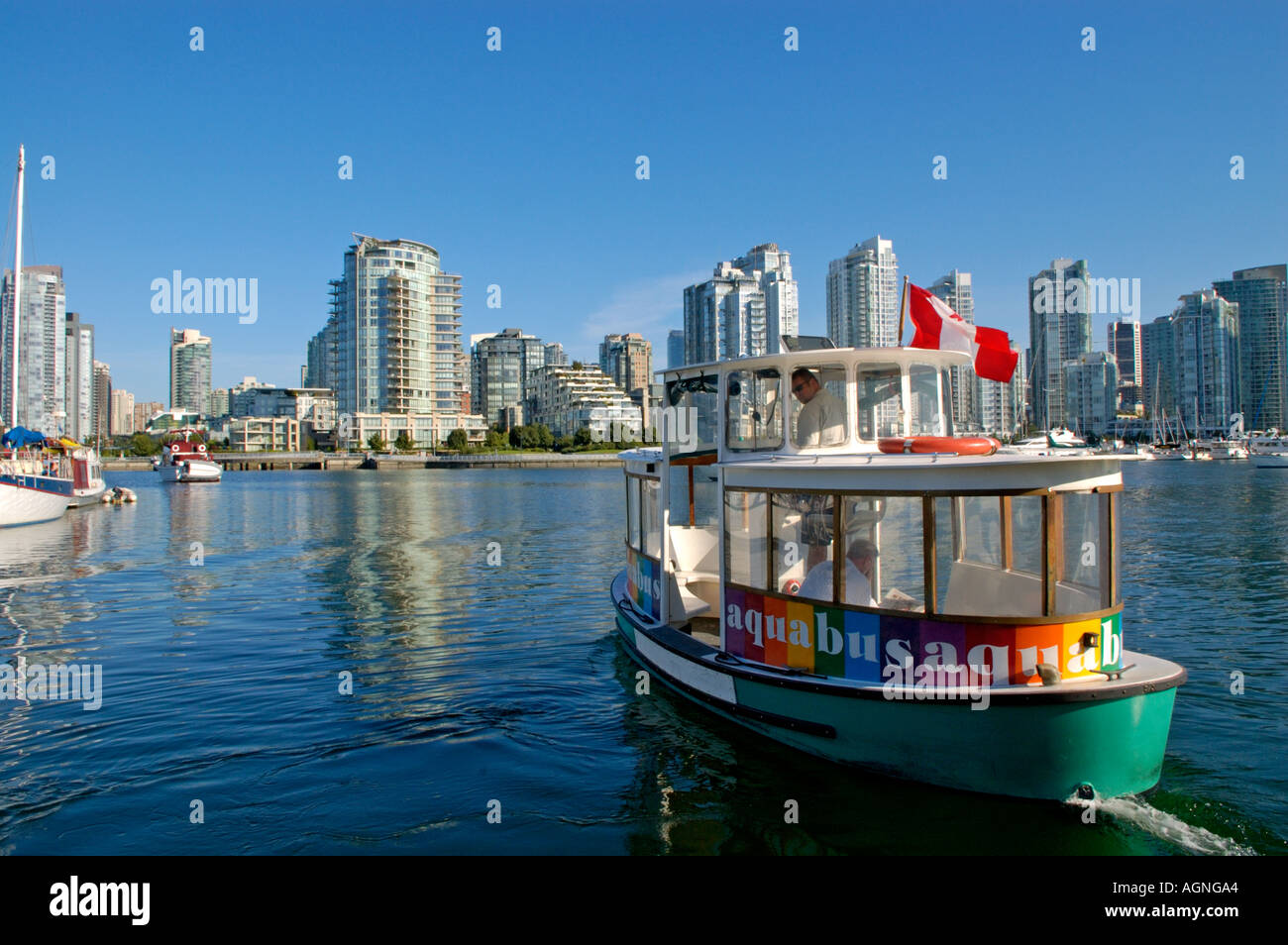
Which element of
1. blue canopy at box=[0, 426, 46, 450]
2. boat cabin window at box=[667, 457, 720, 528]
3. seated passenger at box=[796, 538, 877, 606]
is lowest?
seated passenger at box=[796, 538, 877, 606]

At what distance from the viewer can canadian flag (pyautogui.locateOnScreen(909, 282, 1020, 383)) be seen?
31.0 feet

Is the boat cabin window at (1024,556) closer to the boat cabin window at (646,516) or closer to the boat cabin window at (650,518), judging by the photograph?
the boat cabin window at (646,516)

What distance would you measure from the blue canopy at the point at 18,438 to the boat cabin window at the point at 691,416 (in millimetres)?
51457

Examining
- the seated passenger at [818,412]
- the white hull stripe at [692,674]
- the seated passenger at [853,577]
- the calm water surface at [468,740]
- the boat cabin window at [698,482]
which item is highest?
the seated passenger at [818,412]

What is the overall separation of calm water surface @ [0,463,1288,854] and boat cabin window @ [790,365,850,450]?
3.63 meters

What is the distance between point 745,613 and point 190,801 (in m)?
6.22

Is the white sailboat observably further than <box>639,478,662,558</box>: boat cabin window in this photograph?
Yes

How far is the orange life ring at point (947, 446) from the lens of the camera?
27.2 ft

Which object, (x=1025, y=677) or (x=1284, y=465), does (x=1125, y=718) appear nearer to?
(x=1025, y=677)

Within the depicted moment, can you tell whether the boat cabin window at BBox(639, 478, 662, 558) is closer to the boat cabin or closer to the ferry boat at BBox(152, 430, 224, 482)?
the boat cabin

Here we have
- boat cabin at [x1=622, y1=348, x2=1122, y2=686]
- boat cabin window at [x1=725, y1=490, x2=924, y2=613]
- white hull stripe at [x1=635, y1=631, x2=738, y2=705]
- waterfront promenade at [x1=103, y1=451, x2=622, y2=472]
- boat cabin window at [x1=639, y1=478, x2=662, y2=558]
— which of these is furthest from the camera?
waterfront promenade at [x1=103, y1=451, x2=622, y2=472]

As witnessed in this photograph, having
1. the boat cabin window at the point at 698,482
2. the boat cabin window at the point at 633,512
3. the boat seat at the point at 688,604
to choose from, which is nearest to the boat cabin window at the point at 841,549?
the boat cabin window at the point at 698,482

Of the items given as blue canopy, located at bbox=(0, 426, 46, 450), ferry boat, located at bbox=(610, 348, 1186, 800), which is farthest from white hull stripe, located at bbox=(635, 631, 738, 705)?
blue canopy, located at bbox=(0, 426, 46, 450)
